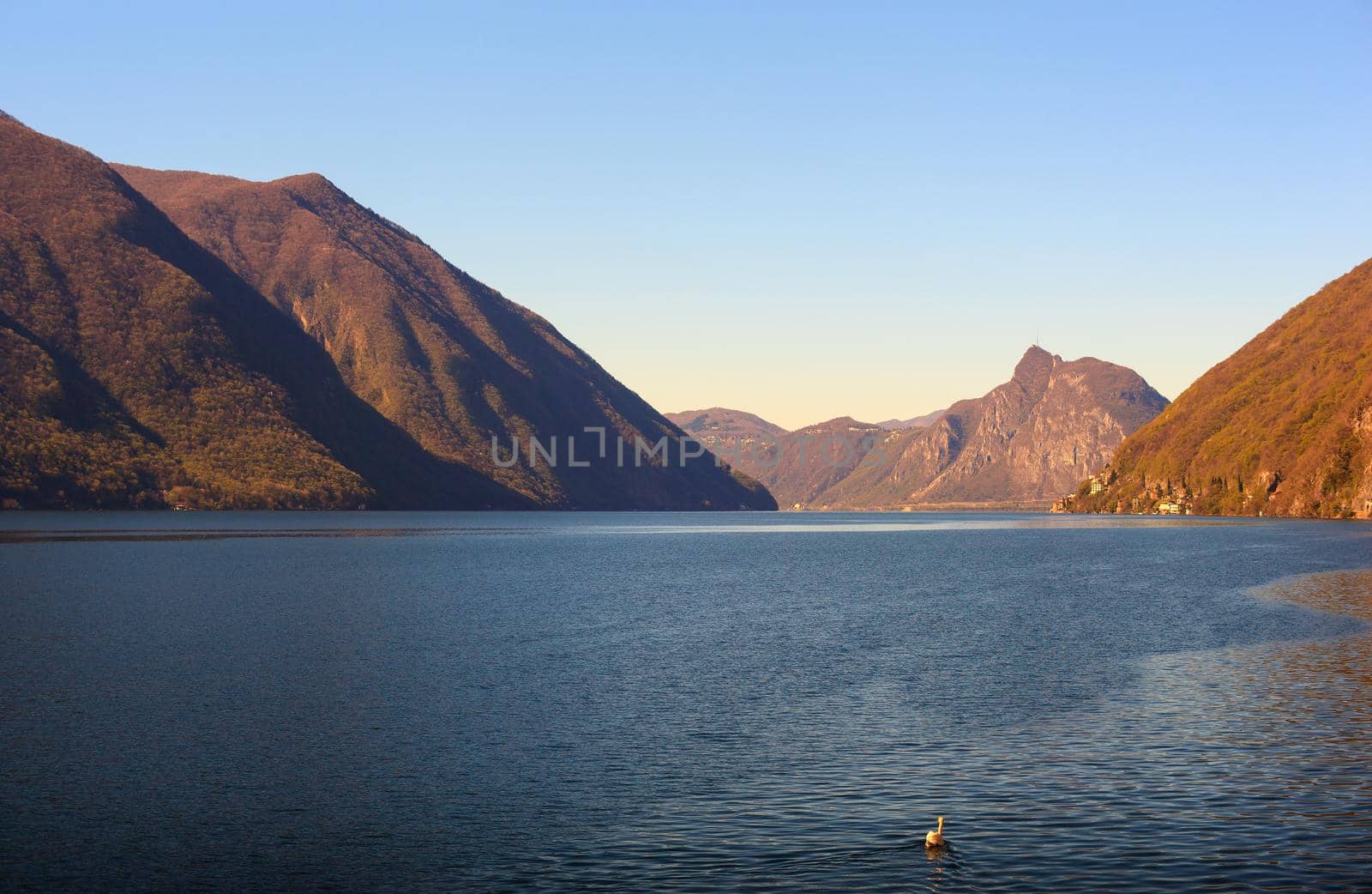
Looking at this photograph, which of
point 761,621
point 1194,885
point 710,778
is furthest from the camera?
point 761,621

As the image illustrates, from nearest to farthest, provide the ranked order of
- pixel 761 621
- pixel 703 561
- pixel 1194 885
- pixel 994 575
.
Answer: pixel 1194 885 < pixel 761 621 < pixel 994 575 < pixel 703 561

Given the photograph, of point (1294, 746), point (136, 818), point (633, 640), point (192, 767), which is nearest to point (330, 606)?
point (633, 640)

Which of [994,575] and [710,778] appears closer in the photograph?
[710,778]

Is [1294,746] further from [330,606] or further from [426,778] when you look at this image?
[330,606]

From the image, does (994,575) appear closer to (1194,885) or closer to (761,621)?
(761,621)

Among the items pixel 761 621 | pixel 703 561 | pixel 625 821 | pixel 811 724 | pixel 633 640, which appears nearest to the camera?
pixel 625 821

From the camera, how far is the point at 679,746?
37875 mm

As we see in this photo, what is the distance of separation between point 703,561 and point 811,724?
366 ft

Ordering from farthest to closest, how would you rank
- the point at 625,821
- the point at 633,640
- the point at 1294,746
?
the point at 633,640, the point at 1294,746, the point at 625,821

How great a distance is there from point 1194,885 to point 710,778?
1339 cm

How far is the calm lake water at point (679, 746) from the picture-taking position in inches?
1023

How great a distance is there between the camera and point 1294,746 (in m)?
36.6

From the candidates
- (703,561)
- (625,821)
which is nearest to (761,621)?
(625,821)

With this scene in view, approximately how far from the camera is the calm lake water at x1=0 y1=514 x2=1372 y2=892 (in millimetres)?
25984
